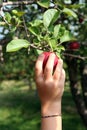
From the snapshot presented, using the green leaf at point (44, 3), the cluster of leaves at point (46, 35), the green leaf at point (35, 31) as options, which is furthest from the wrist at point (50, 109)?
the green leaf at point (44, 3)

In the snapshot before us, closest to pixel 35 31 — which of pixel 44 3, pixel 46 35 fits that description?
pixel 46 35

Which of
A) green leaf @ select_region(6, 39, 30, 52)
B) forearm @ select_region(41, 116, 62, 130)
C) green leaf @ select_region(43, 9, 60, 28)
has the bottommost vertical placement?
forearm @ select_region(41, 116, 62, 130)

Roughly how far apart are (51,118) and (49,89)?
74 mm

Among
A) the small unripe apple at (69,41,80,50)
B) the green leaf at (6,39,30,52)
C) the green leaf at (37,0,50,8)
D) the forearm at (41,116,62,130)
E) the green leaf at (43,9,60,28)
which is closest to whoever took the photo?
the forearm at (41,116,62,130)

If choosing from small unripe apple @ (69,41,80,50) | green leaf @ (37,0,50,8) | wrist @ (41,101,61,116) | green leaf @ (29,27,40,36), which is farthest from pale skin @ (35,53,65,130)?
small unripe apple @ (69,41,80,50)

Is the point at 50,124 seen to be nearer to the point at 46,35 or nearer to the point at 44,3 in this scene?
the point at 46,35

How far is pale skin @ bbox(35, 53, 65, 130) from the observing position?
1.00 metres

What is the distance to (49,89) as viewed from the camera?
1010mm

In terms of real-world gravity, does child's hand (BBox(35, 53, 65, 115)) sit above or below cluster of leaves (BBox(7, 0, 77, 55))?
Answer: below

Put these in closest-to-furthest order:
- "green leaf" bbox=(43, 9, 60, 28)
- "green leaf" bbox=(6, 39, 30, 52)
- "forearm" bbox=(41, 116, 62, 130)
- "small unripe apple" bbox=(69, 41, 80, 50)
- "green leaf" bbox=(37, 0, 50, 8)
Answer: "forearm" bbox=(41, 116, 62, 130), "green leaf" bbox=(6, 39, 30, 52), "green leaf" bbox=(43, 9, 60, 28), "green leaf" bbox=(37, 0, 50, 8), "small unripe apple" bbox=(69, 41, 80, 50)

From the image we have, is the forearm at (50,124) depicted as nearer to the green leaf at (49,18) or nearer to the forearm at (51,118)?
the forearm at (51,118)

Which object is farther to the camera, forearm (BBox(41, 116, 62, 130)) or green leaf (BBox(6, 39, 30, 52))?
green leaf (BBox(6, 39, 30, 52))

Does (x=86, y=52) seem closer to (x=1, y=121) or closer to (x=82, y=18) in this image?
(x=82, y=18)

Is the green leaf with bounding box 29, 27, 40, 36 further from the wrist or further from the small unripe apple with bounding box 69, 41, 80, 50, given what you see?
the small unripe apple with bounding box 69, 41, 80, 50
